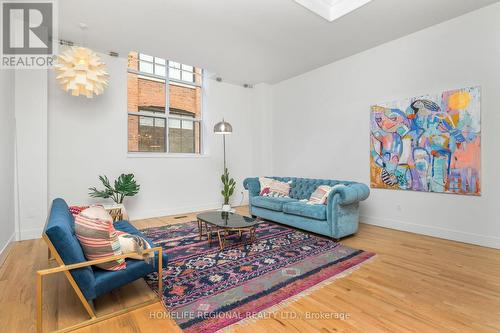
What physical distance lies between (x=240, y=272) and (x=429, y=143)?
3.45 meters

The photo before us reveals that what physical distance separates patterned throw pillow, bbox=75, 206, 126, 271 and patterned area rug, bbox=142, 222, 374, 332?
577 millimetres

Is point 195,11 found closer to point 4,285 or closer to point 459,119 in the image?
point 4,285

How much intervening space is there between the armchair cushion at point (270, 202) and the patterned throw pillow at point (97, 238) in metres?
2.80

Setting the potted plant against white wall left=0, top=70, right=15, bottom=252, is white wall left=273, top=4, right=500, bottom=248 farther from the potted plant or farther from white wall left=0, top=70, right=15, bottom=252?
white wall left=0, top=70, right=15, bottom=252

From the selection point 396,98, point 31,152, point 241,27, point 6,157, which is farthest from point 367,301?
point 31,152

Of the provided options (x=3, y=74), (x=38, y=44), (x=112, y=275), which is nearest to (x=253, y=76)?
(x=38, y=44)

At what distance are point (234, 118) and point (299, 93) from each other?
5.75 ft

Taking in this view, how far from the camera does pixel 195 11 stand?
11.4ft

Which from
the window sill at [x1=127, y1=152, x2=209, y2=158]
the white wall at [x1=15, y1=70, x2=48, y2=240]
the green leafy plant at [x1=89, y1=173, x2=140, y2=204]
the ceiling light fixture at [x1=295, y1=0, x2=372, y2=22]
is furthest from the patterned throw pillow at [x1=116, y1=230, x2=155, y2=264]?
the ceiling light fixture at [x1=295, y1=0, x2=372, y2=22]

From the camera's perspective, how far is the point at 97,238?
1.87 metres

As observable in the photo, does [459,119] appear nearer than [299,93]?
Yes

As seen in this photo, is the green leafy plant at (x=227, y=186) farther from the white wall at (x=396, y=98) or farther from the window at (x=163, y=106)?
the white wall at (x=396, y=98)

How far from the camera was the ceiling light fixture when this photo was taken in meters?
3.37

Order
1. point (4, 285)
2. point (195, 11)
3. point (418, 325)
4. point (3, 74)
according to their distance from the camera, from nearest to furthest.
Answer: point (418, 325) → point (4, 285) → point (3, 74) → point (195, 11)
